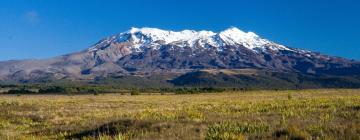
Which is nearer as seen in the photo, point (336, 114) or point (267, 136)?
point (267, 136)

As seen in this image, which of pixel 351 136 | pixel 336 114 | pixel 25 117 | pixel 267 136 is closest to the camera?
pixel 351 136

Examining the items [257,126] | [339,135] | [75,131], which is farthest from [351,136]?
[75,131]

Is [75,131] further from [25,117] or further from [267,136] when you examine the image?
[25,117]

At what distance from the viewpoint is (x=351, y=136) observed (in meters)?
15.1

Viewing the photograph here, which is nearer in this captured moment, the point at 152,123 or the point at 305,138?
the point at 305,138

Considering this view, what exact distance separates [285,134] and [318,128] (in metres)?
1.60

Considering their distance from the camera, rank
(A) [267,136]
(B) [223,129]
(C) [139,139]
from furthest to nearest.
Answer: (B) [223,129]
(C) [139,139]
(A) [267,136]

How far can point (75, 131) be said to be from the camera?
2341 cm

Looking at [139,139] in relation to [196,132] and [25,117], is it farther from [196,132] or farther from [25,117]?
[25,117]

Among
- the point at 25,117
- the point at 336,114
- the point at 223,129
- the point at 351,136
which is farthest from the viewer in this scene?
the point at 25,117

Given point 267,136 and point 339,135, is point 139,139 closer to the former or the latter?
point 267,136

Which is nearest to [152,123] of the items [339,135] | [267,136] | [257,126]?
[257,126]

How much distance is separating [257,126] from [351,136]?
4675 mm

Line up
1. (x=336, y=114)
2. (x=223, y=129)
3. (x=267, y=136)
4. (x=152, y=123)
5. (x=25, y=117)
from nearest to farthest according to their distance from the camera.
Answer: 1. (x=267, y=136)
2. (x=223, y=129)
3. (x=152, y=123)
4. (x=336, y=114)
5. (x=25, y=117)
